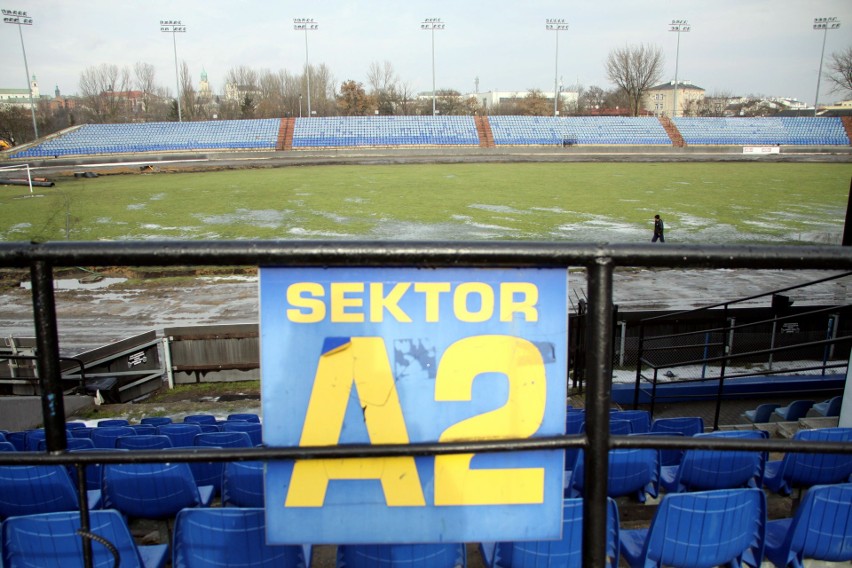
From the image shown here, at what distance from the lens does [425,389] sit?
4.64 ft

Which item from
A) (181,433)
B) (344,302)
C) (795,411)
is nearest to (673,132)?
(795,411)

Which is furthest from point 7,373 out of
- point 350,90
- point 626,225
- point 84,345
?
point 350,90

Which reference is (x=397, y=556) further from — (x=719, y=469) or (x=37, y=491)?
(x=719, y=469)

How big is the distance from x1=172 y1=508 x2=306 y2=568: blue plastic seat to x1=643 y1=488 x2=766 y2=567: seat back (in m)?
1.59

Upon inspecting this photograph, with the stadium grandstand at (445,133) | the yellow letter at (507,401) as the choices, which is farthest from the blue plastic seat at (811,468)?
the stadium grandstand at (445,133)

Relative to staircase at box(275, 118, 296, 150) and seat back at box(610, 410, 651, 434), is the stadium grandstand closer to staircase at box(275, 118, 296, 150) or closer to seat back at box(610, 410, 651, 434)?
staircase at box(275, 118, 296, 150)

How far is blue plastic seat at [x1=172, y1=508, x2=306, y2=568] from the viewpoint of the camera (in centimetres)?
240

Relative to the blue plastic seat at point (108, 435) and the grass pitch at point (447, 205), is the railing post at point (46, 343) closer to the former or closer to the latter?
the blue plastic seat at point (108, 435)

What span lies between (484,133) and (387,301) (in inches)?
2863

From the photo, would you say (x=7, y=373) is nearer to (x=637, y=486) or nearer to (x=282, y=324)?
(x=637, y=486)

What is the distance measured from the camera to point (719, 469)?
415 centimetres

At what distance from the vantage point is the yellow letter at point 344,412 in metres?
1.40

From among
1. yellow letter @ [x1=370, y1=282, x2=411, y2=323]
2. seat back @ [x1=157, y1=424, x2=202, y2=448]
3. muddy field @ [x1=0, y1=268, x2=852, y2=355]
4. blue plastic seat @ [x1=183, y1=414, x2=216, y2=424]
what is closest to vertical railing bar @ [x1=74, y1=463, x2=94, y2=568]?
yellow letter @ [x1=370, y1=282, x2=411, y2=323]

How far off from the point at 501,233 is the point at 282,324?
2534 cm
